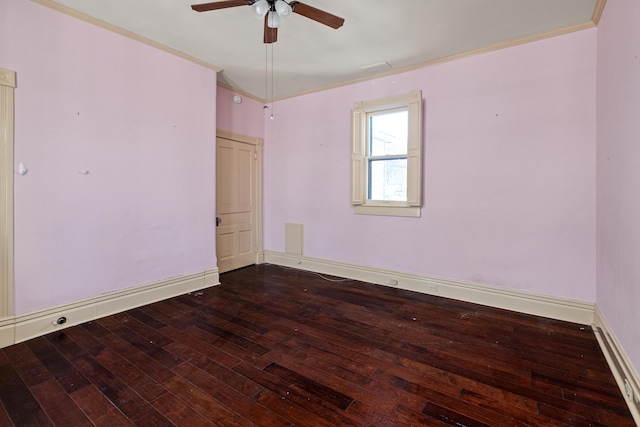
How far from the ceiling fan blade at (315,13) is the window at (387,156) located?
1.74 meters

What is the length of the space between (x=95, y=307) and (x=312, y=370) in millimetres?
2298

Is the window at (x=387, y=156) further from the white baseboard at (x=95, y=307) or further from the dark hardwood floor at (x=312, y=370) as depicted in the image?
the white baseboard at (x=95, y=307)

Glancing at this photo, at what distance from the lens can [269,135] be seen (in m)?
5.24

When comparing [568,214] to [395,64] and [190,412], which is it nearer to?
[395,64]

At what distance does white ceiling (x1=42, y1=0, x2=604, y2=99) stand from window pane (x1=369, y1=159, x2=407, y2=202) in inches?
48.3

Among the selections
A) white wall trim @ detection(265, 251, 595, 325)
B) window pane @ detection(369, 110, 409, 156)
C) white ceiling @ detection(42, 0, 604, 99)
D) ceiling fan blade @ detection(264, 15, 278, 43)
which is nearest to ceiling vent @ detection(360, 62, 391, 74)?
white ceiling @ detection(42, 0, 604, 99)

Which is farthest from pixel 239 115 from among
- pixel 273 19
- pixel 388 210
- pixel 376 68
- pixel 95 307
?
pixel 95 307

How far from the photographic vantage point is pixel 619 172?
2170 mm

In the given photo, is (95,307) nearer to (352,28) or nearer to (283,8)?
(283,8)

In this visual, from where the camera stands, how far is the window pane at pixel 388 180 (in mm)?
3998

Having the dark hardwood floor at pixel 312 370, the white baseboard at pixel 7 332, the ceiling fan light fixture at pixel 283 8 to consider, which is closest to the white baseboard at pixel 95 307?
the white baseboard at pixel 7 332

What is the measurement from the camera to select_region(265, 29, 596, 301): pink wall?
2922 mm

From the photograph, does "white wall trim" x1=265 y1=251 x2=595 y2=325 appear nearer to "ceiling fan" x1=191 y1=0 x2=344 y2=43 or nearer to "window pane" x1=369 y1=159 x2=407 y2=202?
"window pane" x1=369 y1=159 x2=407 y2=202

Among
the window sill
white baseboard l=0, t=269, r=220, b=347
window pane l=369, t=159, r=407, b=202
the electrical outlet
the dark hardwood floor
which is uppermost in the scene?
window pane l=369, t=159, r=407, b=202
